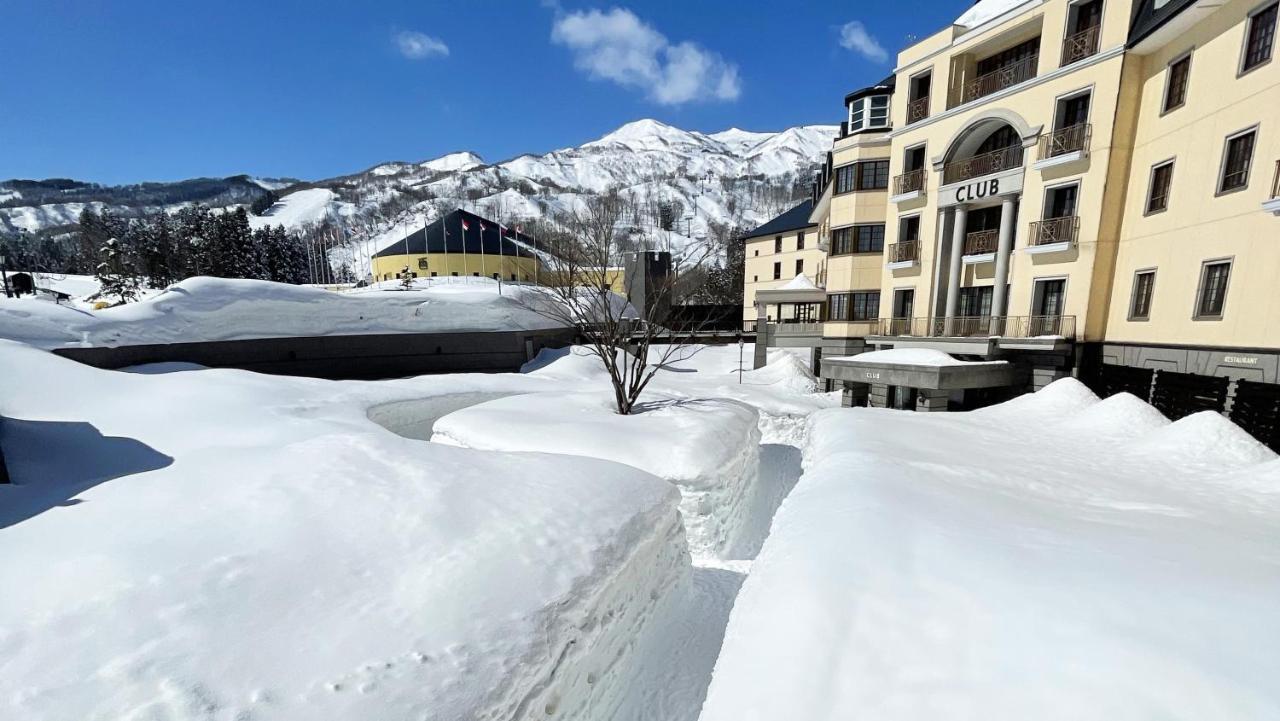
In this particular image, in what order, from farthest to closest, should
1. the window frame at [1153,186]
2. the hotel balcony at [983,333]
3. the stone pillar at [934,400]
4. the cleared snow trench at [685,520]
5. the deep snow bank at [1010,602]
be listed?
the stone pillar at [934,400] < the hotel balcony at [983,333] < the window frame at [1153,186] < the cleared snow trench at [685,520] < the deep snow bank at [1010,602]

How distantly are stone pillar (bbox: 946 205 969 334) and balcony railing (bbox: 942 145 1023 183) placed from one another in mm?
1192

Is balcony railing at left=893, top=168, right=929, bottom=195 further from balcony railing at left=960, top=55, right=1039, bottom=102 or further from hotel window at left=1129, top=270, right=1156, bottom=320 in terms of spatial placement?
hotel window at left=1129, top=270, right=1156, bottom=320

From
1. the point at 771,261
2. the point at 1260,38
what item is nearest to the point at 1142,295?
the point at 1260,38

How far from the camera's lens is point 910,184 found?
1952 centimetres

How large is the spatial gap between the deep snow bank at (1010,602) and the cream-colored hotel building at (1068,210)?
7236 mm

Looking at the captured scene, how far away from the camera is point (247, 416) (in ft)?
41.6

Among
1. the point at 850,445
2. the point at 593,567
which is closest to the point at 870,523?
the point at 593,567

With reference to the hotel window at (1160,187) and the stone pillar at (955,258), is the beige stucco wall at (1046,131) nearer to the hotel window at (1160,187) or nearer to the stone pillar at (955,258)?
the stone pillar at (955,258)

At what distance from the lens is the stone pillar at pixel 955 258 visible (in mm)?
18219

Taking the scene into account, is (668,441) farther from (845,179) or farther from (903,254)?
(845,179)

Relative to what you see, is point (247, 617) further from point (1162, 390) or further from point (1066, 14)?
point (1066, 14)

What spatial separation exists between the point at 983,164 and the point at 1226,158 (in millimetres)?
6600

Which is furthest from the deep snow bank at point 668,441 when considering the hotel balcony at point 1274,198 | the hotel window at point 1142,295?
the hotel balcony at point 1274,198

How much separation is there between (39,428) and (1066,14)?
30497 millimetres
